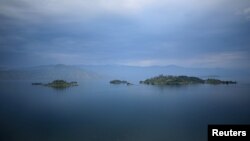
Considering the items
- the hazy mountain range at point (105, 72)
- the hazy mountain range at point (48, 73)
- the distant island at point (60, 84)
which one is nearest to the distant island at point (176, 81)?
the hazy mountain range at point (105, 72)

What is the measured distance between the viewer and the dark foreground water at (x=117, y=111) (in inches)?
135

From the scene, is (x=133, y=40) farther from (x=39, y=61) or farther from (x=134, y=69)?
(x=39, y=61)

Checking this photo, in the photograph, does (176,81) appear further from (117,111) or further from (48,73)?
(48,73)

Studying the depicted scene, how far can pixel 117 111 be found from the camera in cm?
357

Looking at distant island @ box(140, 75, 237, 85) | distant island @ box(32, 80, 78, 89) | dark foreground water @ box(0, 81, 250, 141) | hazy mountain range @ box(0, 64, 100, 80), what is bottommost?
dark foreground water @ box(0, 81, 250, 141)

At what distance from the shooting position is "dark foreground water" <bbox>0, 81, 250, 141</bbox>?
342 cm

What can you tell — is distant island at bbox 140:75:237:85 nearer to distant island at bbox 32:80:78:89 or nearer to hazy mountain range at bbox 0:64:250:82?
hazy mountain range at bbox 0:64:250:82

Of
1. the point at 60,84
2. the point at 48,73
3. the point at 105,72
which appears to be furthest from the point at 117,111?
the point at 48,73

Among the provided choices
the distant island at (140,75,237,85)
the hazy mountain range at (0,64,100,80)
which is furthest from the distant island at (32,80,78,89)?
the distant island at (140,75,237,85)

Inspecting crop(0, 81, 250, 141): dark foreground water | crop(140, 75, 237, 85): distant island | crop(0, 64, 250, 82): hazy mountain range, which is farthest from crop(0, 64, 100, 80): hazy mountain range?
crop(140, 75, 237, 85): distant island

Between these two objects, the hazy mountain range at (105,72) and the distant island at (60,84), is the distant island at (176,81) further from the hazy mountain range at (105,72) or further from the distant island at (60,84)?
the distant island at (60,84)

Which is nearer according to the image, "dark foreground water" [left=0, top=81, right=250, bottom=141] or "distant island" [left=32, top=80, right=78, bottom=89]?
"dark foreground water" [left=0, top=81, right=250, bottom=141]

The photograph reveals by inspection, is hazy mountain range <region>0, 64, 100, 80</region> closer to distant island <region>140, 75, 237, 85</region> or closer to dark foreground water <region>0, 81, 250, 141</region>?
dark foreground water <region>0, 81, 250, 141</region>

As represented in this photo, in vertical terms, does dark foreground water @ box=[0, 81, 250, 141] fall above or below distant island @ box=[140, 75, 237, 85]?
below
